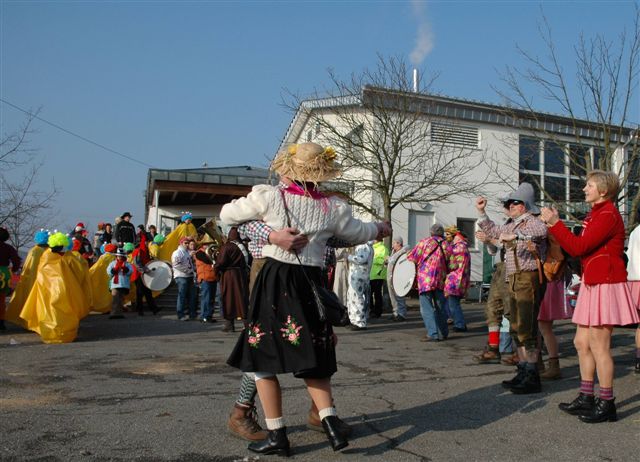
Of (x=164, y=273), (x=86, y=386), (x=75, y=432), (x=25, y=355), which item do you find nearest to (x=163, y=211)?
(x=164, y=273)

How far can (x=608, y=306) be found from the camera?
5094 mm

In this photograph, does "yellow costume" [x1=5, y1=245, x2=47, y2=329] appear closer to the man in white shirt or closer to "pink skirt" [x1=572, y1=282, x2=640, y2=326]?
the man in white shirt

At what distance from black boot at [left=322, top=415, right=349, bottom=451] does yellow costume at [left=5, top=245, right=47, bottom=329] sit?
8.64 metres

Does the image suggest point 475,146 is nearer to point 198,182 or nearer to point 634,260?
point 198,182

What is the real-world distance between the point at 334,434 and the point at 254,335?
2.57ft

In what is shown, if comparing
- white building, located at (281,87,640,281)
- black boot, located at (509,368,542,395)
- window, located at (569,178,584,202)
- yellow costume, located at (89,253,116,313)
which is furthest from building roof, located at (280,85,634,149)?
black boot, located at (509,368,542,395)

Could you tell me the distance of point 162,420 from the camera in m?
5.08

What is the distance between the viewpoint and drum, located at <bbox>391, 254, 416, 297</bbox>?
11.9 meters

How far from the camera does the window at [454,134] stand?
22.3 m

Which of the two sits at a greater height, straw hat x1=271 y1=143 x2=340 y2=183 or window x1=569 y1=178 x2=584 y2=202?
window x1=569 y1=178 x2=584 y2=202

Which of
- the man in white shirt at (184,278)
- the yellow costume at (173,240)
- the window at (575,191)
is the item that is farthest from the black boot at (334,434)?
the window at (575,191)

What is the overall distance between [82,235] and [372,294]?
25.1 feet

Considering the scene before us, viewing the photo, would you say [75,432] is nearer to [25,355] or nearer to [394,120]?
[25,355]

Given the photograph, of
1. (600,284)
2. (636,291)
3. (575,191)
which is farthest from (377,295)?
(600,284)
